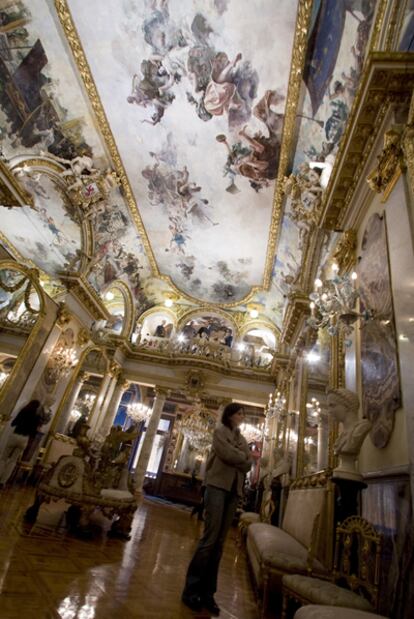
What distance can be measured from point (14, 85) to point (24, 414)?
805cm

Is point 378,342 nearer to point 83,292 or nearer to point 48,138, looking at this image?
point 48,138

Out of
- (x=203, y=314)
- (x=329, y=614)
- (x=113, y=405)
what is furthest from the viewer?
(x=203, y=314)

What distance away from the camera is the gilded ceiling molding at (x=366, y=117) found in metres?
3.83

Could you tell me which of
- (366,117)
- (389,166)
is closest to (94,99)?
(366,117)

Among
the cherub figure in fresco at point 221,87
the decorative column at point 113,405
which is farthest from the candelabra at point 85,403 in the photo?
the cherub figure in fresco at point 221,87

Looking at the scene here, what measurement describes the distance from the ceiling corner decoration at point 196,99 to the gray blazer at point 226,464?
24.8 ft

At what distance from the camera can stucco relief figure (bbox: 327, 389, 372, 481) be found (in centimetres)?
318

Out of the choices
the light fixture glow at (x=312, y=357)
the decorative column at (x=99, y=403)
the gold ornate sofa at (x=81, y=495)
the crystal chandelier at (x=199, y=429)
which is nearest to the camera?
the gold ornate sofa at (x=81, y=495)

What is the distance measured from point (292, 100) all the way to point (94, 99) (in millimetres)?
4961

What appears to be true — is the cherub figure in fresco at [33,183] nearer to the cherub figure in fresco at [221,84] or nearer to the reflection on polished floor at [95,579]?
the cherub figure in fresco at [221,84]

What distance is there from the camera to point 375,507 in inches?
118

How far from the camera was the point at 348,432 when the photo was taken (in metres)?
3.39

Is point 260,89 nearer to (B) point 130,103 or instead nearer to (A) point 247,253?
(B) point 130,103

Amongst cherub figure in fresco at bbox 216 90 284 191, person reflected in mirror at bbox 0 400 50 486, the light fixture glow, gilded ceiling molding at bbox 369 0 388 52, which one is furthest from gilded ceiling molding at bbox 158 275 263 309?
gilded ceiling molding at bbox 369 0 388 52
